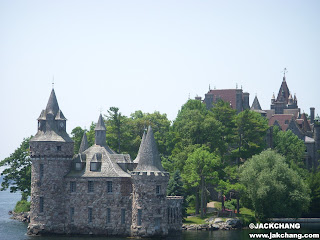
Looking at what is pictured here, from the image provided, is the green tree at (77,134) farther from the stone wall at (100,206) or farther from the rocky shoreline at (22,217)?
the stone wall at (100,206)

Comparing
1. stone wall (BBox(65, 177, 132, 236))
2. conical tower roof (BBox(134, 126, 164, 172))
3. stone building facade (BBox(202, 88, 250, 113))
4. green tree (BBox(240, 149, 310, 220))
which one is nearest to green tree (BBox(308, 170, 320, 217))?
green tree (BBox(240, 149, 310, 220))

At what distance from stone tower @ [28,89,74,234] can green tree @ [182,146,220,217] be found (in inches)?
808

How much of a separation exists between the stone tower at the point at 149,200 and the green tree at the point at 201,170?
16129 mm

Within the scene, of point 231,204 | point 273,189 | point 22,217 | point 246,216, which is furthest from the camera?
point 22,217

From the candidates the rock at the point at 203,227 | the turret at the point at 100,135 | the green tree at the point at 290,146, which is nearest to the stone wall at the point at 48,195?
the turret at the point at 100,135

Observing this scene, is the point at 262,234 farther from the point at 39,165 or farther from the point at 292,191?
the point at 39,165

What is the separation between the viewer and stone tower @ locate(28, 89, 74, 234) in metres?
78.5

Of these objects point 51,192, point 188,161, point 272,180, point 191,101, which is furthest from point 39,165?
point 191,101

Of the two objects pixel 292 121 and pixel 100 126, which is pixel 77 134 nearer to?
pixel 100 126

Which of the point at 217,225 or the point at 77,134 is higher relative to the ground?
the point at 77,134

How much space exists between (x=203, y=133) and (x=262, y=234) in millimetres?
25645

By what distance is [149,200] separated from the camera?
247 ft

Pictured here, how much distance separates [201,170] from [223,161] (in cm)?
1249

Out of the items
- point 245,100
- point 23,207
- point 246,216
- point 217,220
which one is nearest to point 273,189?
point 246,216
